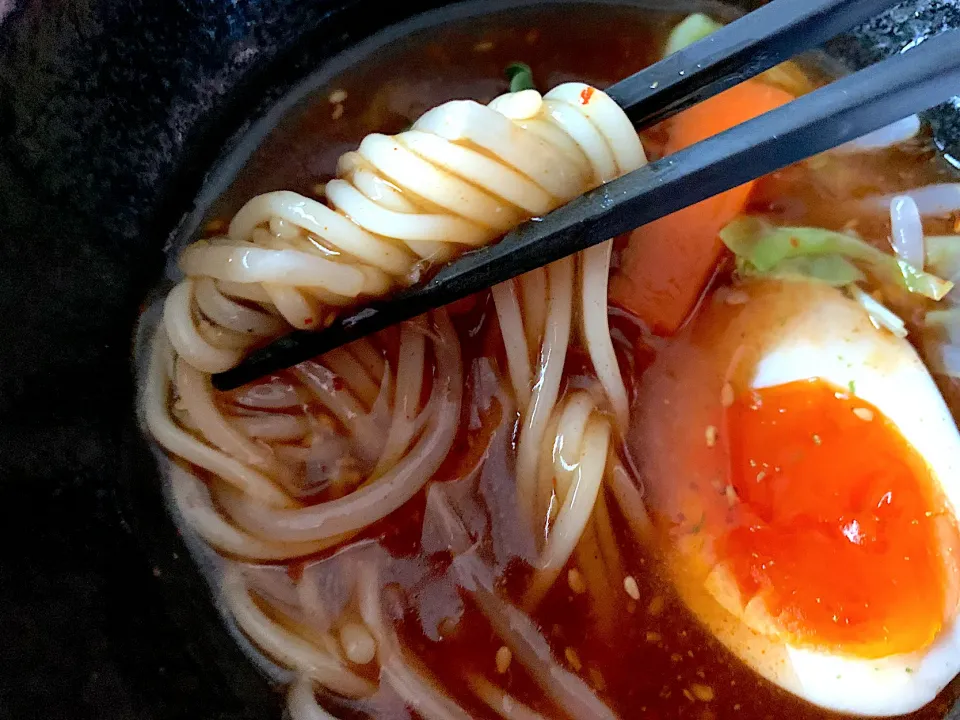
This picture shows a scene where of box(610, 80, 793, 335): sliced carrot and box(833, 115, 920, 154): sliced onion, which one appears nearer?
box(610, 80, 793, 335): sliced carrot

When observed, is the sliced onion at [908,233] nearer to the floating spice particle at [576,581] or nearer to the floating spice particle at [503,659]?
the floating spice particle at [576,581]

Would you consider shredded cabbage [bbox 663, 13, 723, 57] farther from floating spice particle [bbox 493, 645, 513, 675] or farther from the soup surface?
floating spice particle [bbox 493, 645, 513, 675]

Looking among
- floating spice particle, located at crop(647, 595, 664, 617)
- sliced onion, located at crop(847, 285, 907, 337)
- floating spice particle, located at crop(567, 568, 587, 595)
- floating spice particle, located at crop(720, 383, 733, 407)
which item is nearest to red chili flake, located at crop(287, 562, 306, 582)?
floating spice particle, located at crop(567, 568, 587, 595)

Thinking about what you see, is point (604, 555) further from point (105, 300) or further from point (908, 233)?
point (105, 300)

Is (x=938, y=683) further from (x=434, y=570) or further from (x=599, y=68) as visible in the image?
(x=599, y=68)

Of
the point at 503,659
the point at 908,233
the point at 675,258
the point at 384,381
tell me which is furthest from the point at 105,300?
the point at 908,233

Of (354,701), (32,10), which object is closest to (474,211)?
(32,10)
